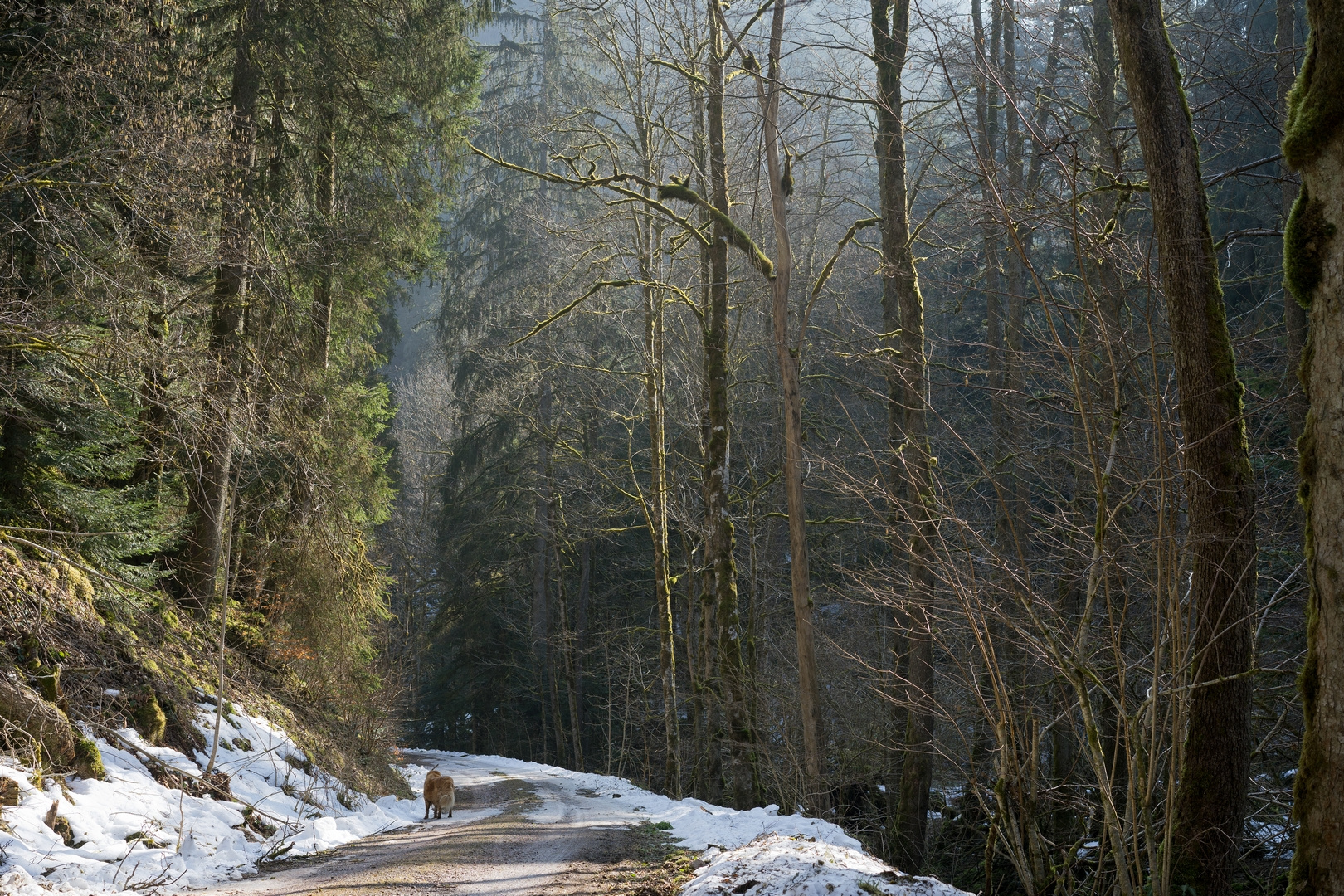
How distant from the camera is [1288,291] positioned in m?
6.21

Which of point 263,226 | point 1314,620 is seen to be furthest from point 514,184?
point 1314,620

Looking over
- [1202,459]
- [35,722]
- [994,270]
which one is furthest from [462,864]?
[994,270]

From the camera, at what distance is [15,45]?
7895mm

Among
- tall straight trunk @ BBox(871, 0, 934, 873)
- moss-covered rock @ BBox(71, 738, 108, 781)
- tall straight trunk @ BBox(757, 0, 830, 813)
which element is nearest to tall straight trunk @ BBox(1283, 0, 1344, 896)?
Result: tall straight trunk @ BBox(871, 0, 934, 873)

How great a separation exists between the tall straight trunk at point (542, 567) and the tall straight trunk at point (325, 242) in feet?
38.8

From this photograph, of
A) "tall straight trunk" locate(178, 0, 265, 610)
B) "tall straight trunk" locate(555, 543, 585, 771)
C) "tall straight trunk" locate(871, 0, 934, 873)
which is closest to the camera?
"tall straight trunk" locate(871, 0, 934, 873)

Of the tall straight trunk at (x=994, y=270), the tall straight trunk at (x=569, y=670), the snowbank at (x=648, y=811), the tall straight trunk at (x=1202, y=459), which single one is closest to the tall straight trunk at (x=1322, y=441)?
the tall straight trunk at (x=1202, y=459)

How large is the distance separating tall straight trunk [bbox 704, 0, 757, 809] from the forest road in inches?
104

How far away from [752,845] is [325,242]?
9.72 meters

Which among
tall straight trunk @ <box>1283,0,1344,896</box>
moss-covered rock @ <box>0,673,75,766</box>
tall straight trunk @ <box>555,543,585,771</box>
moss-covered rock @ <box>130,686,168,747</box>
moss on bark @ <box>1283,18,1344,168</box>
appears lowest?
tall straight trunk @ <box>555,543,585,771</box>

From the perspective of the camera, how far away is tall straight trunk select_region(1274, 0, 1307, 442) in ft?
22.5

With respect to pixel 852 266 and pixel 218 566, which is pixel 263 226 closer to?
pixel 218 566

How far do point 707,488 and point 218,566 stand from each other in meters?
7.12

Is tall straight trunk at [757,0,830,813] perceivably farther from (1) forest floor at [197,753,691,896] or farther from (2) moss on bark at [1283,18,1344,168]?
(2) moss on bark at [1283,18,1344,168]
